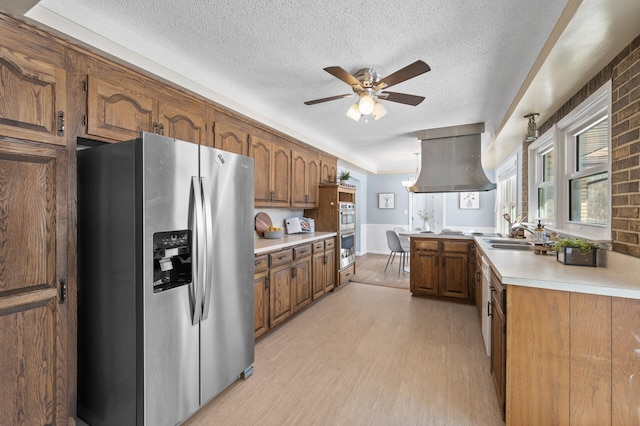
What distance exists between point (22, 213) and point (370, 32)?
2319 mm

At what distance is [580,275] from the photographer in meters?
1.69

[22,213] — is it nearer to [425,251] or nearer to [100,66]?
[100,66]

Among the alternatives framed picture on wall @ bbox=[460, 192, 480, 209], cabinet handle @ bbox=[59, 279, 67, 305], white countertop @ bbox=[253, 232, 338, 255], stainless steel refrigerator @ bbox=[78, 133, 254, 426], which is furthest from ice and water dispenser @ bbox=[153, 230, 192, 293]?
framed picture on wall @ bbox=[460, 192, 480, 209]

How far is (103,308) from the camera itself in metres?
1.68

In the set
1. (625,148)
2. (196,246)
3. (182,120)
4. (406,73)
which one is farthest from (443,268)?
(182,120)

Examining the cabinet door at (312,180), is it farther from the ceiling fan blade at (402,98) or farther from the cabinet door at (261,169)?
the ceiling fan blade at (402,98)

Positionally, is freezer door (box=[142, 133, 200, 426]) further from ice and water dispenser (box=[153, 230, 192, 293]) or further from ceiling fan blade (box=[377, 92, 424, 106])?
ceiling fan blade (box=[377, 92, 424, 106])

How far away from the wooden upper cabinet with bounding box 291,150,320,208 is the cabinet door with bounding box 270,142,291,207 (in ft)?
0.34

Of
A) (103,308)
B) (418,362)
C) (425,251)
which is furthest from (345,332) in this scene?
(103,308)

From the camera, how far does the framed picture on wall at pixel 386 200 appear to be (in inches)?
314

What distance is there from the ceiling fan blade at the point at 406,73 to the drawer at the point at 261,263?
1.87m

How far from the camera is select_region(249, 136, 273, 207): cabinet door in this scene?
333 cm

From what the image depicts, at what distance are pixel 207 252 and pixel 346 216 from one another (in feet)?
10.7

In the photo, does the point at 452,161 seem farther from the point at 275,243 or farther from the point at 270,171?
the point at 275,243
